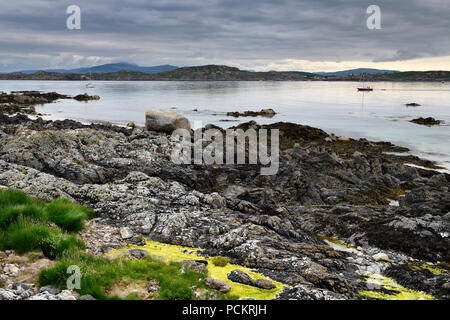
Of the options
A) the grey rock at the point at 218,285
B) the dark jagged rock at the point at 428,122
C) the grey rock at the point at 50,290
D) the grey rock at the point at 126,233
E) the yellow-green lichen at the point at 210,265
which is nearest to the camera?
the grey rock at the point at 50,290

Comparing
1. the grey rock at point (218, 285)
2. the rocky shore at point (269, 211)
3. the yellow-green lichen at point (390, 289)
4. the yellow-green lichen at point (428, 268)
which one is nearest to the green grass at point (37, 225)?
the rocky shore at point (269, 211)

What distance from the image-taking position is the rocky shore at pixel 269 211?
1062 cm

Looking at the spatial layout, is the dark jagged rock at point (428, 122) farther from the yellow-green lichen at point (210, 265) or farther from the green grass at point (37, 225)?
the green grass at point (37, 225)

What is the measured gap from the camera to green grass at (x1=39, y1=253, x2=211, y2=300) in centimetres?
775

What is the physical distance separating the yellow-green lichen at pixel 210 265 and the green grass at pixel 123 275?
725mm

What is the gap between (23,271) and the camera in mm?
8141

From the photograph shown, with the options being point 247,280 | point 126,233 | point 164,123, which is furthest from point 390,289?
point 164,123

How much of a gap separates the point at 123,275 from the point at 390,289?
7.43 m

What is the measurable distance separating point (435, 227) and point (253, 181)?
11.1 meters

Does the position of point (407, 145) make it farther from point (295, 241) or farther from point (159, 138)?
point (295, 241)

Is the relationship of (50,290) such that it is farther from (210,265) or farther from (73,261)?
(210,265)

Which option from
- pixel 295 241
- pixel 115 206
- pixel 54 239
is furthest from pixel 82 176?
pixel 295 241

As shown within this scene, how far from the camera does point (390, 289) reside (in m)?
10.1

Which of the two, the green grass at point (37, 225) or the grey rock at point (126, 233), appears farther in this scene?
the grey rock at point (126, 233)
